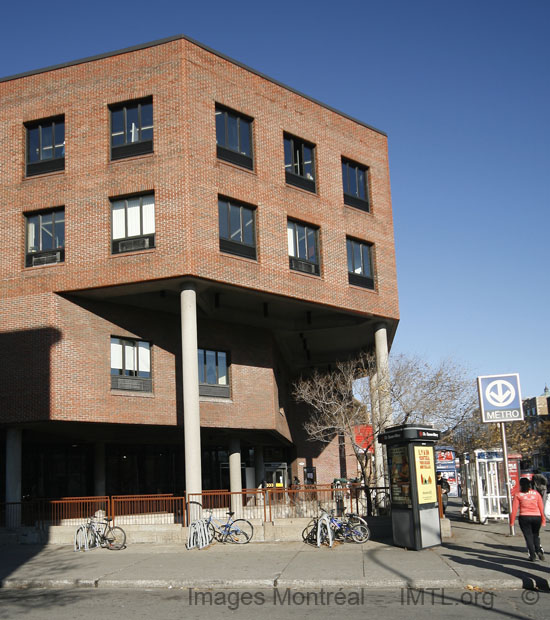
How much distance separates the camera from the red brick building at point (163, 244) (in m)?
26.1

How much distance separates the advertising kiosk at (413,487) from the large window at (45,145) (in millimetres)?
17468

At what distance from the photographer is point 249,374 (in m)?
32.7

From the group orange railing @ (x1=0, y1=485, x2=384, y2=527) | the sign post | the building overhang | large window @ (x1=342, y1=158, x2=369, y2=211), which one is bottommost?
orange railing @ (x1=0, y1=485, x2=384, y2=527)

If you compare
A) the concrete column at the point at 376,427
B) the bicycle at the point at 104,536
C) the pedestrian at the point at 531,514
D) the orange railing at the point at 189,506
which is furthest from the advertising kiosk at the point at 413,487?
the concrete column at the point at 376,427

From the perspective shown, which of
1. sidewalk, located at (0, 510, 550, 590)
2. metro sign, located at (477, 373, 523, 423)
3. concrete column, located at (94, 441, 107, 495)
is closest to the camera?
sidewalk, located at (0, 510, 550, 590)

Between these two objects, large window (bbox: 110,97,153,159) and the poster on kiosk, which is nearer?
large window (bbox: 110,97,153,159)

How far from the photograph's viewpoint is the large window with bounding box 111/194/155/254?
26.3 m

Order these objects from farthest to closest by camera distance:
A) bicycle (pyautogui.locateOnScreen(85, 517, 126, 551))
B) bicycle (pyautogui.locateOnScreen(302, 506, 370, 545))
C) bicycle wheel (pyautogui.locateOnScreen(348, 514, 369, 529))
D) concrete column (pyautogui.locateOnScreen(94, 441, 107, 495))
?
concrete column (pyautogui.locateOnScreen(94, 441, 107, 495))
bicycle (pyautogui.locateOnScreen(85, 517, 126, 551))
bicycle wheel (pyautogui.locateOnScreen(348, 514, 369, 529))
bicycle (pyautogui.locateOnScreen(302, 506, 370, 545))

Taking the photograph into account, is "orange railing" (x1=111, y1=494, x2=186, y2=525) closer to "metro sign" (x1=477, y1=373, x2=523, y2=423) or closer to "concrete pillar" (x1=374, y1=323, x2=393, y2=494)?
"metro sign" (x1=477, y1=373, x2=523, y2=423)

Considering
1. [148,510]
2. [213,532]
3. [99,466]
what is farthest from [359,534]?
[99,466]

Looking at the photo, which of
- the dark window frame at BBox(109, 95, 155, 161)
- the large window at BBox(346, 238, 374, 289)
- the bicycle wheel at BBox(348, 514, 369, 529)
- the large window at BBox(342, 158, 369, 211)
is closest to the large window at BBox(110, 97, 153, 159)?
the dark window frame at BBox(109, 95, 155, 161)

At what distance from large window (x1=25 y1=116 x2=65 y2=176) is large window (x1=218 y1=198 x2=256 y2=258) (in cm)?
660

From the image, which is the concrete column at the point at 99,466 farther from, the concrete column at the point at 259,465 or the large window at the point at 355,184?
the large window at the point at 355,184

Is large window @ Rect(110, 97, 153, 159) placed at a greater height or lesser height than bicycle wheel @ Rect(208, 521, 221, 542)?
greater
